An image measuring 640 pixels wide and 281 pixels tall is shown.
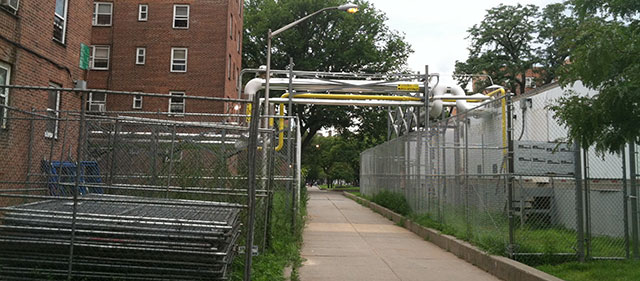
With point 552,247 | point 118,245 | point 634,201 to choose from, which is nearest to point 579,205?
point 552,247

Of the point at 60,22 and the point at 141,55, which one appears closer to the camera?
the point at 60,22

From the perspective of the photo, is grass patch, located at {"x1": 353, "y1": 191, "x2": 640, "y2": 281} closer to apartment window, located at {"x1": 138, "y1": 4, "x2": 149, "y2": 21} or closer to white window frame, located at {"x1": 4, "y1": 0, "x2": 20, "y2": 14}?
white window frame, located at {"x1": 4, "y1": 0, "x2": 20, "y2": 14}

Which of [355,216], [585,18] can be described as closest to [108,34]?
[355,216]

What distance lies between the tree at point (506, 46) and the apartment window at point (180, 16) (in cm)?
2211

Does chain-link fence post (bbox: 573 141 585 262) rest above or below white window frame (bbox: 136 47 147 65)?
below

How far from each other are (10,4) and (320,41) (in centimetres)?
3065

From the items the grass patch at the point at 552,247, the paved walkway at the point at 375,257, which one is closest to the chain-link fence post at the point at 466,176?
the grass patch at the point at 552,247

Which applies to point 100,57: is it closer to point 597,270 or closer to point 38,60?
point 38,60

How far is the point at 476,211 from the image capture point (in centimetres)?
1056

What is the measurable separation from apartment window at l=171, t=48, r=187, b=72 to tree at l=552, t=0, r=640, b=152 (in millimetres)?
26092

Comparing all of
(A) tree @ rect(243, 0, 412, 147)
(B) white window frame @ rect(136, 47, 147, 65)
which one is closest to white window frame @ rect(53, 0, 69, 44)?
(B) white window frame @ rect(136, 47, 147, 65)

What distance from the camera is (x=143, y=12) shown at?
Answer: 2986cm

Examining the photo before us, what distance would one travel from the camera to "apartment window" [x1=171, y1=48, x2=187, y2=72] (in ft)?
97.0

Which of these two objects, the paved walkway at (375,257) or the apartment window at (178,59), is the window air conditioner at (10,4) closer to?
the paved walkway at (375,257)
